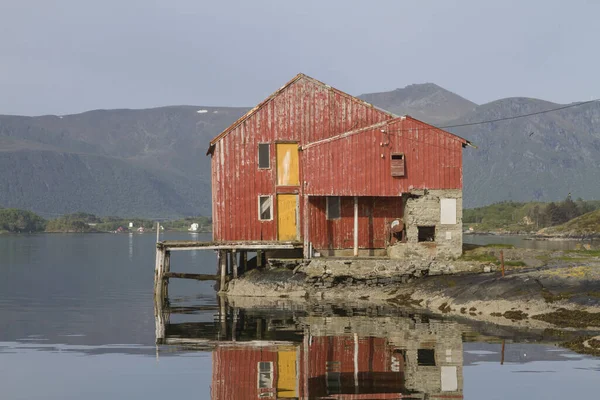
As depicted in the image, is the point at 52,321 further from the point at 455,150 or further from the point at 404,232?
the point at 455,150

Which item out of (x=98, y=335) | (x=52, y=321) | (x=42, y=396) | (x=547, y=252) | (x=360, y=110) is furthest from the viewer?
(x=360, y=110)

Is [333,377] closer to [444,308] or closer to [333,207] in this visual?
[444,308]

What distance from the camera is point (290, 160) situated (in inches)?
1998

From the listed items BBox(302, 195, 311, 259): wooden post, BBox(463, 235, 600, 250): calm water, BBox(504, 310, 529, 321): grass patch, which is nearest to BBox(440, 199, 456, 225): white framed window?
BBox(302, 195, 311, 259): wooden post

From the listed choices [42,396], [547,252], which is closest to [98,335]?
[42,396]

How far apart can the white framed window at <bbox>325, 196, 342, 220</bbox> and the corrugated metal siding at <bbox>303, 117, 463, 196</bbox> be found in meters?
1.80

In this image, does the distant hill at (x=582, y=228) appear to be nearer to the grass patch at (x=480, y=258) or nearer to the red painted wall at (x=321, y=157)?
the red painted wall at (x=321, y=157)

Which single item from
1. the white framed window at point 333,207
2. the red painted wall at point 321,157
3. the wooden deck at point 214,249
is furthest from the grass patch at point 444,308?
the white framed window at point 333,207

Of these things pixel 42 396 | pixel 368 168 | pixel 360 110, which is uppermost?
pixel 360 110

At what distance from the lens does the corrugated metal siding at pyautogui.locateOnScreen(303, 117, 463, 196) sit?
48156 mm

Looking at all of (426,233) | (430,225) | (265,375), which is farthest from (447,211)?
(265,375)

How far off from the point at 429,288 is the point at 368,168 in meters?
7.98

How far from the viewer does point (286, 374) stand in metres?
26.2

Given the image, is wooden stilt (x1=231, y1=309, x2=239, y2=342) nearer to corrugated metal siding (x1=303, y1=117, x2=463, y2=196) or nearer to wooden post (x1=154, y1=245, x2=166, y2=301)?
corrugated metal siding (x1=303, y1=117, x2=463, y2=196)
